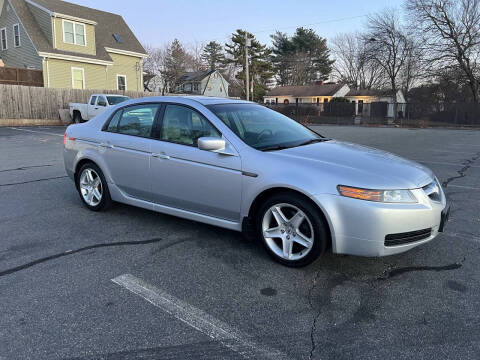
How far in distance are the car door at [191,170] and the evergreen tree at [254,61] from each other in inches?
2111

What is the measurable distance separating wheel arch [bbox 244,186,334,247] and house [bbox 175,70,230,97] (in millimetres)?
47527

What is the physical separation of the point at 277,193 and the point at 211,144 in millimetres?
794

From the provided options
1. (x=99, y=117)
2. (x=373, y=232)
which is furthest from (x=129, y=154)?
(x=373, y=232)

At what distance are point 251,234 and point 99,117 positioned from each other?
2.87 m

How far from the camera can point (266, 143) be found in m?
4.08

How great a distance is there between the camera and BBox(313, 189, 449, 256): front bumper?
3.21 meters

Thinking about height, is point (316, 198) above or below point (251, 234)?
above

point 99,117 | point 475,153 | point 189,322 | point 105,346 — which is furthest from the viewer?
point 475,153

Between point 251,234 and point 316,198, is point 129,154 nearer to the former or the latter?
point 251,234

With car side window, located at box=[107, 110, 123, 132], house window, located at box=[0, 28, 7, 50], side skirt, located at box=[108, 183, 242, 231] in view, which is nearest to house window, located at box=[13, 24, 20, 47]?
house window, located at box=[0, 28, 7, 50]

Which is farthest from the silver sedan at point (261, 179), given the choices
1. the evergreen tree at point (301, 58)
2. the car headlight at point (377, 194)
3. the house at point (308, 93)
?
the evergreen tree at point (301, 58)

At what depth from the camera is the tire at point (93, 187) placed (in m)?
5.16

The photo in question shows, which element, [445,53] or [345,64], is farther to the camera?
[345,64]

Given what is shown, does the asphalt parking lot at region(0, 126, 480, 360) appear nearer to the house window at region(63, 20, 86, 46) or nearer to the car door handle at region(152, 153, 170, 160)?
the car door handle at region(152, 153, 170, 160)
